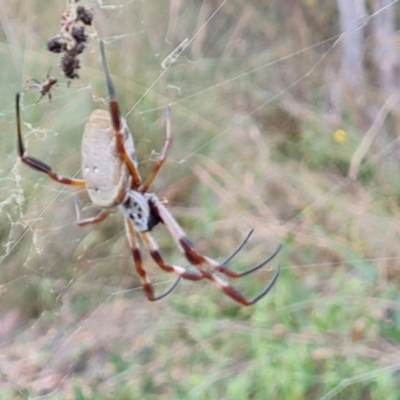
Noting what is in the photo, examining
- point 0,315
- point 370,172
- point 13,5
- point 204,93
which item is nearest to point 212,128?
point 204,93

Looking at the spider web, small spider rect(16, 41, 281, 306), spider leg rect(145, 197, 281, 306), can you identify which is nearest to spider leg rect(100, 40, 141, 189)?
small spider rect(16, 41, 281, 306)

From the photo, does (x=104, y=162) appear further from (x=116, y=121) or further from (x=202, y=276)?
(x=202, y=276)

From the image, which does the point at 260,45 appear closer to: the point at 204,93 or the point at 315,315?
the point at 204,93

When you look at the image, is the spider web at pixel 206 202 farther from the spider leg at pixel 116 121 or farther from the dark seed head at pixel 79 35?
the spider leg at pixel 116 121

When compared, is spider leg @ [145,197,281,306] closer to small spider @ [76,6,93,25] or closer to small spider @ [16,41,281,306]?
small spider @ [16,41,281,306]

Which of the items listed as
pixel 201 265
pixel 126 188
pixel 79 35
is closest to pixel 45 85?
pixel 79 35

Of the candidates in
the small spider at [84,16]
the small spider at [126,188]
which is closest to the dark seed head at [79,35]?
the small spider at [84,16]

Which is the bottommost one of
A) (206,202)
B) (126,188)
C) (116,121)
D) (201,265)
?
(206,202)
